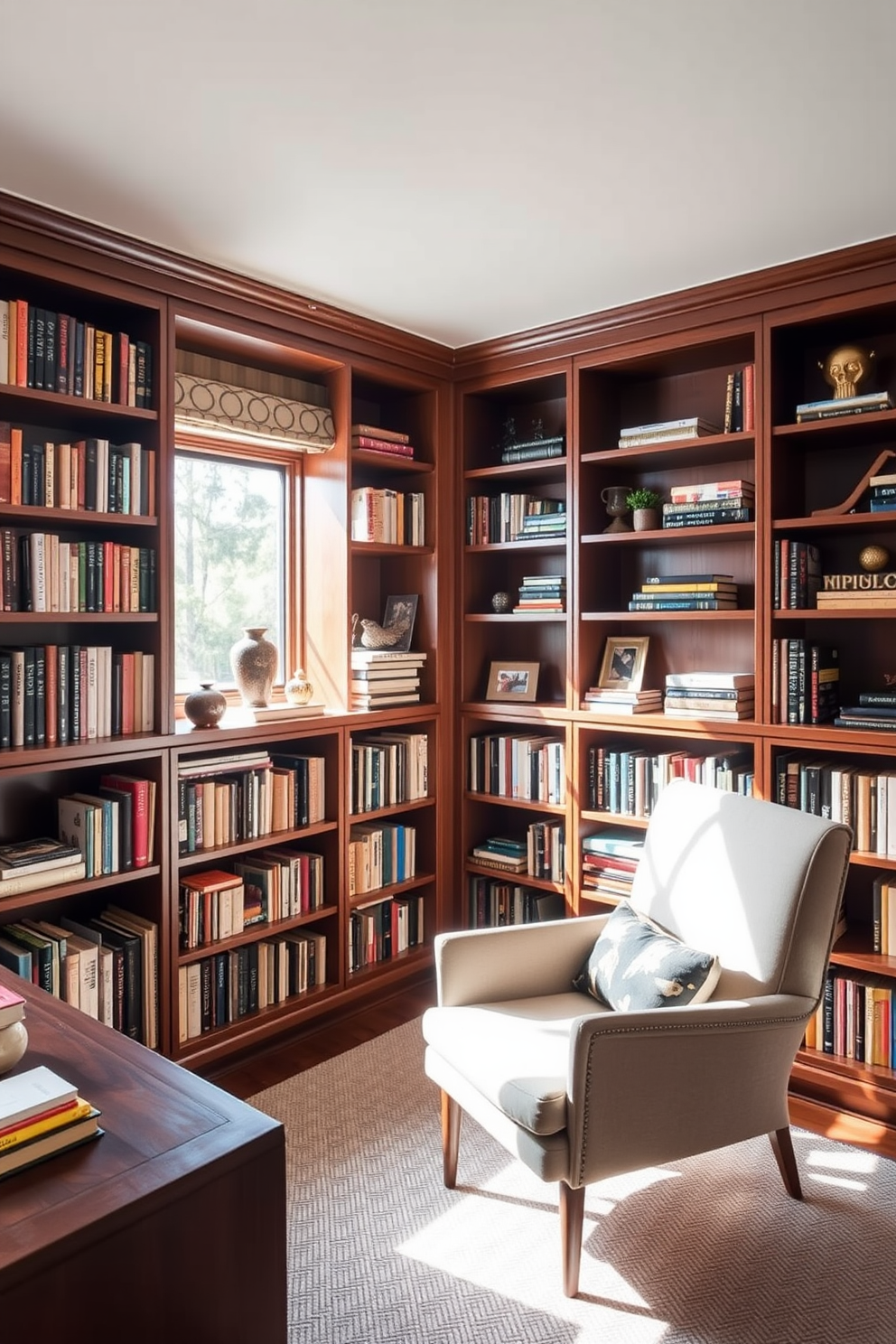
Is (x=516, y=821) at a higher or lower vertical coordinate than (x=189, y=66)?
lower

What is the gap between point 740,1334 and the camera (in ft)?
6.09

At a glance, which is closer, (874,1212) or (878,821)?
(874,1212)

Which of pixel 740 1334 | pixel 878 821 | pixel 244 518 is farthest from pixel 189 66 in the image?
pixel 740 1334

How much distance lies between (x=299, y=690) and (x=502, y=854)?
3.50 feet

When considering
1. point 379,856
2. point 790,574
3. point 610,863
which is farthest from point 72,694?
point 790,574

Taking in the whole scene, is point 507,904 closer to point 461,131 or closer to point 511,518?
point 511,518

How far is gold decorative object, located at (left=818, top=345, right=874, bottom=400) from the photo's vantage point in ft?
9.08

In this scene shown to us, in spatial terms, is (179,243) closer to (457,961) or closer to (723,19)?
(723,19)

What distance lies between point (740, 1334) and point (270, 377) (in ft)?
9.90

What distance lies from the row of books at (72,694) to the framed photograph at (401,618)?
1.10 m

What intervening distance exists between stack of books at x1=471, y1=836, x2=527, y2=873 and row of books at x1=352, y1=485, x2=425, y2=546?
1.24 meters

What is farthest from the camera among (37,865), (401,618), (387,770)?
(401,618)

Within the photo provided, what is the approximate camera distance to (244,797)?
9.96 feet

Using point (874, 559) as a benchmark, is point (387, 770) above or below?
below
